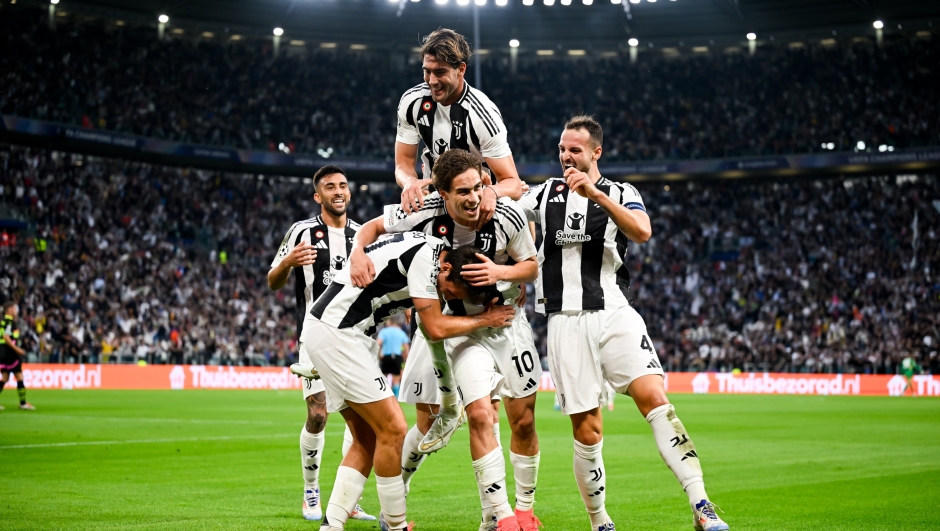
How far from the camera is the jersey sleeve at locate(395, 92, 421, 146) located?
770 cm

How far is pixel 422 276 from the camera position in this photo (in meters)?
6.39

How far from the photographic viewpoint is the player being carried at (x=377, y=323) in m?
6.43

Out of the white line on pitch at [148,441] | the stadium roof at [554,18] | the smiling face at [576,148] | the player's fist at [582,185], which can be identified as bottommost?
the white line on pitch at [148,441]

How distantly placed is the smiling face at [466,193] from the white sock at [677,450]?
1.85 m

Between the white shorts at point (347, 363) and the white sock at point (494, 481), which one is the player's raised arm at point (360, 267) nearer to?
the white shorts at point (347, 363)

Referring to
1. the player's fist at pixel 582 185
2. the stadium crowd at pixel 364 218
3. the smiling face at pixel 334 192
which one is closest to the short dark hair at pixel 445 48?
the player's fist at pixel 582 185

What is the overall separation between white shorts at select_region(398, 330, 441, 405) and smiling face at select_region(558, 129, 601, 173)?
1762 mm

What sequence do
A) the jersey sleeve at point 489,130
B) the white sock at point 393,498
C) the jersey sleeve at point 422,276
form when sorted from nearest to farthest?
the jersey sleeve at point 422,276 < the white sock at point 393,498 < the jersey sleeve at point 489,130

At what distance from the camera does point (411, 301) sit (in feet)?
22.4

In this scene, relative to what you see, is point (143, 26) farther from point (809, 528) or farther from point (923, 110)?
point (809, 528)

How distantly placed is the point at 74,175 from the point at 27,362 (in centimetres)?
1177

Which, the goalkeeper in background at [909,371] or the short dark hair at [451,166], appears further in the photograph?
the goalkeeper in background at [909,371]

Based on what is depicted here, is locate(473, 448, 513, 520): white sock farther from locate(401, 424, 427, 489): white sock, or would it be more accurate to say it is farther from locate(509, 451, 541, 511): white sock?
locate(401, 424, 427, 489): white sock

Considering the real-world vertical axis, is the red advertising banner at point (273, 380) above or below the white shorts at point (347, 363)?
below
